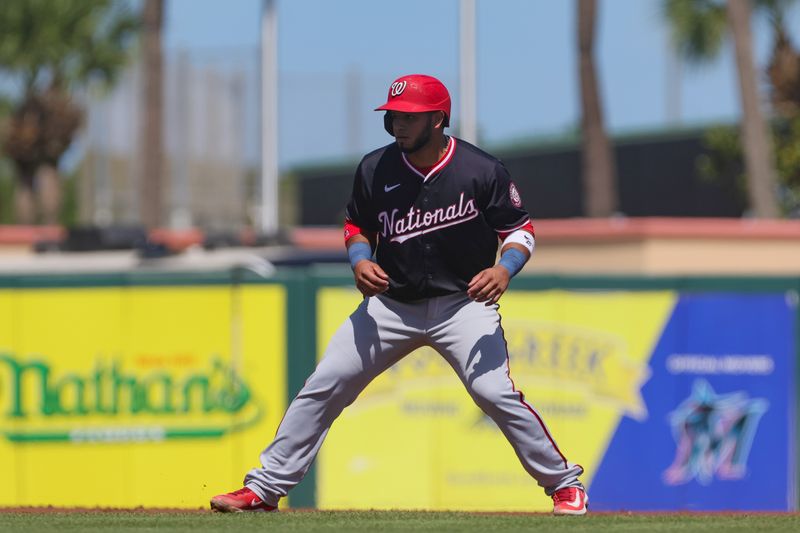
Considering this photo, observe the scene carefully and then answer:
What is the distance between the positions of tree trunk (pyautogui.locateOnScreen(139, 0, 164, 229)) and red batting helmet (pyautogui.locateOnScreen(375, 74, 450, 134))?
67.2 ft

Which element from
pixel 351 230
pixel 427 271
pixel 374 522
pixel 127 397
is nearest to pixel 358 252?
pixel 351 230

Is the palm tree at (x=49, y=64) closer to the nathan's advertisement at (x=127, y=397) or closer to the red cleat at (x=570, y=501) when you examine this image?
the nathan's advertisement at (x=127, y=397)

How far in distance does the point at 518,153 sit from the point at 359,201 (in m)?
30.4

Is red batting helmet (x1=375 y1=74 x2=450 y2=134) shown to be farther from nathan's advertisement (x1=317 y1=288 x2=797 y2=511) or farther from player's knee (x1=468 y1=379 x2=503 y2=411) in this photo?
nathan's advertisement (x1=317 y1=288 x2=797 y2=511)

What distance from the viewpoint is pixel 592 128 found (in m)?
25.7

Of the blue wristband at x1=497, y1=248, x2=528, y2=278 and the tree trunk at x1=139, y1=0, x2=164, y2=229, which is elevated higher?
the tree trunk at x1=139, y1=0, x2=164, y2=229

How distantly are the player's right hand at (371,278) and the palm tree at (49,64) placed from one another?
93.1 ft

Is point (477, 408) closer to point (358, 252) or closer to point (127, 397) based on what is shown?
point (127, 397)

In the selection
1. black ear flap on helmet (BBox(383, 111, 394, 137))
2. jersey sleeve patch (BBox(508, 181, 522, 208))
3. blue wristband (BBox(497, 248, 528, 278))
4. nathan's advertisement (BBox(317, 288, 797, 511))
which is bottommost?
nathan's advertisement (BBox(317, 288, 797, 511))

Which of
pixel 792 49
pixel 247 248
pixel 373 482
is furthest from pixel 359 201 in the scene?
pixel 792 49

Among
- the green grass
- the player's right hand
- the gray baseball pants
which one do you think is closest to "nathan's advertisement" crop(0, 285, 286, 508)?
the green grass

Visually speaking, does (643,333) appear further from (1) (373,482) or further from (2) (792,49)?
(2) (792,49)

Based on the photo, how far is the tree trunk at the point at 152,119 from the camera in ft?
90.8

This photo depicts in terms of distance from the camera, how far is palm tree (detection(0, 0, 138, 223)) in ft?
114
